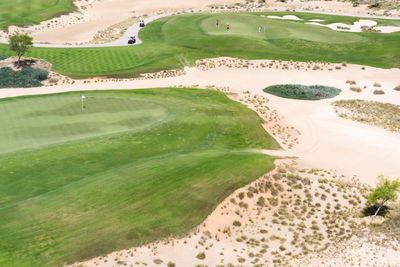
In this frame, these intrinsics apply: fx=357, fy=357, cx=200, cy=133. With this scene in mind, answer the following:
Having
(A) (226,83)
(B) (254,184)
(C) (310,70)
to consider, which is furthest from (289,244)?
(C) (310,70)

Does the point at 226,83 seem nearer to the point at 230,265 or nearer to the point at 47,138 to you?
the point at 47,138

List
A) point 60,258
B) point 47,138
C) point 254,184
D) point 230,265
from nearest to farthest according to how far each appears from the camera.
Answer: point 60,258
point 230,265
point 254,184
point 47,138

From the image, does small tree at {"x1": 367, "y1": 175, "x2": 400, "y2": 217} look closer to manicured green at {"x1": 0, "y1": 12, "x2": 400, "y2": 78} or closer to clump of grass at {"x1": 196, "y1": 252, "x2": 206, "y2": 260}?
clump of grass at {"x1": 196, "y1": 252, "x2": 206, "y2": 260}

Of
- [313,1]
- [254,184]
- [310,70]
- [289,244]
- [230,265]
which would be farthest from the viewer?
[313,1]

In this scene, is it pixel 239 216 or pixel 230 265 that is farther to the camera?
pixel 239 216

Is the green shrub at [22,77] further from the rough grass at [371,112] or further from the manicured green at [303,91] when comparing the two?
the rough grass at [371,112]
